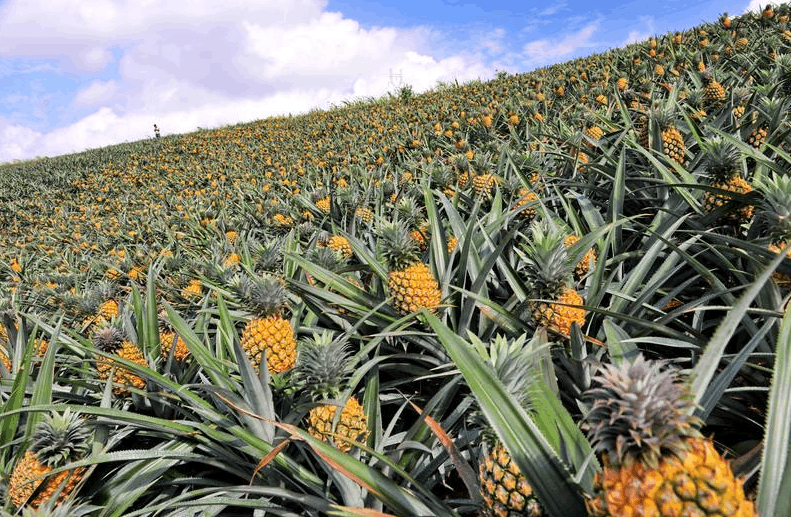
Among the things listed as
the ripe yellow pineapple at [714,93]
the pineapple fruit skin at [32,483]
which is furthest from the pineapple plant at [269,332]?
the ripe yellow pineapple at [714,93]

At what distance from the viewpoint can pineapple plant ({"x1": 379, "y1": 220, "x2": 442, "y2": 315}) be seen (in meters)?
1.78

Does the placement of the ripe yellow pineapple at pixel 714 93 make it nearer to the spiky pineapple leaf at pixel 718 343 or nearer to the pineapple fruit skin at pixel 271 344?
the spiky pineapple leaf at pixel 718 343

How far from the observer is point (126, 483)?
1550mm

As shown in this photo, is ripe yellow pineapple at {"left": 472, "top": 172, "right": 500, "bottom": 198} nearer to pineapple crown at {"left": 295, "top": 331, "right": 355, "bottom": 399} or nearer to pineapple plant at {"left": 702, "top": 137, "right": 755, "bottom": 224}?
pineapple plant at {"left": 702, "top": 137, "right": 755, "bottom": 224}

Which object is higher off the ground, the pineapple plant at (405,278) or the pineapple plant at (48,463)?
the pineapple plant at (405,278)

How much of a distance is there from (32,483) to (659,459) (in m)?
1.91

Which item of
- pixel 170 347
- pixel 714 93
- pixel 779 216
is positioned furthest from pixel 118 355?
pixel 714 93

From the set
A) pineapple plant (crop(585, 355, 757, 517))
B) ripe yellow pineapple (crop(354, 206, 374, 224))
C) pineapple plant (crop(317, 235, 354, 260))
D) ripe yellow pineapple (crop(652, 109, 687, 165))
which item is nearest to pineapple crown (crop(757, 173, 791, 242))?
pineapple plant (crop(585, 355, 757, 517))

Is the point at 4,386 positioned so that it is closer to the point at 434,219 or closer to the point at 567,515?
the point at 434,219

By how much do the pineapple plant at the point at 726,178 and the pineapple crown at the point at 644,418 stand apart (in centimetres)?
174

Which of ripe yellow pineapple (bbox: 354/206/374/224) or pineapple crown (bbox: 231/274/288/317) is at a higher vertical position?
ripe yellow pineapple (bbox: 354/206/374/224)

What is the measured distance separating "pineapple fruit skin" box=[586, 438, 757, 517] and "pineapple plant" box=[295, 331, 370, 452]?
0.95 metres

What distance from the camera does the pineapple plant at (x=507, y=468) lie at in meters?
0.93

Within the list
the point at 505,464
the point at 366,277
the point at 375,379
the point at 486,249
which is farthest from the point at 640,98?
the point at 505,464
